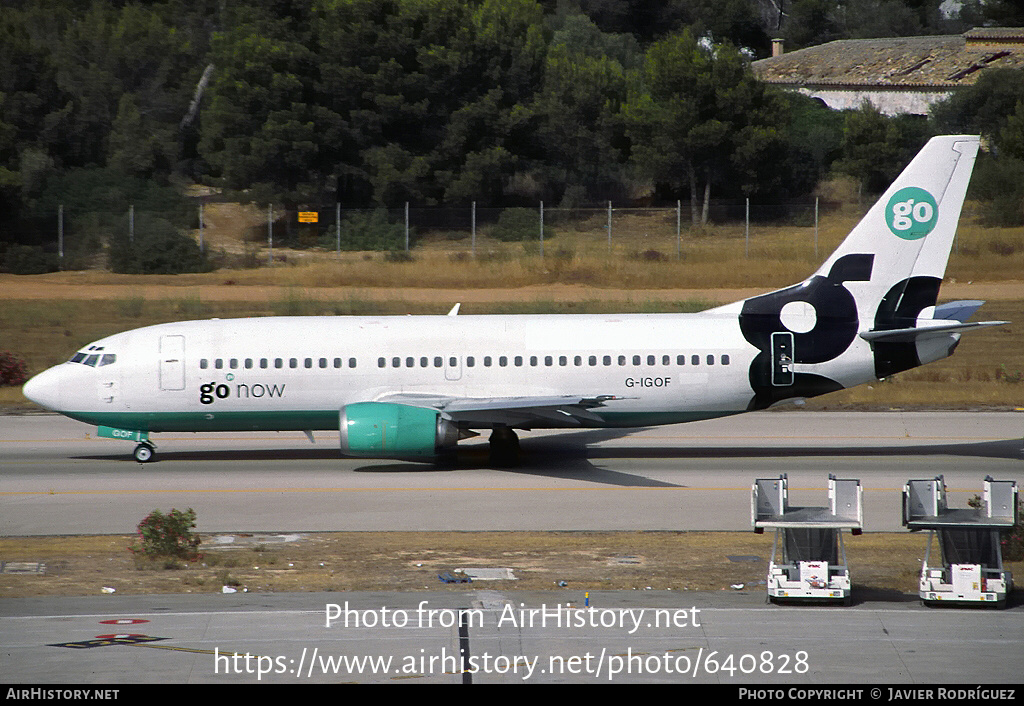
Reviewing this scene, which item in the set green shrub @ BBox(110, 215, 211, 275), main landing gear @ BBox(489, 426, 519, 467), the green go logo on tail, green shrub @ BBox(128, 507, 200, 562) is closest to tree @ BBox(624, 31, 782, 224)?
green shrub @ BBox(110, 215, 211, 275)

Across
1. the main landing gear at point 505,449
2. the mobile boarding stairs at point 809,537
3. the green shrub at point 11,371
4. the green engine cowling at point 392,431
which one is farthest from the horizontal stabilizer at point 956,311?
the green shrub at point 11,371

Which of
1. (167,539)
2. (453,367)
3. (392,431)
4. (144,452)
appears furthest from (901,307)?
(144,452)

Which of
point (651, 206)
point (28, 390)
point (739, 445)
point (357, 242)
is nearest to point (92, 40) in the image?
point (357, 242)

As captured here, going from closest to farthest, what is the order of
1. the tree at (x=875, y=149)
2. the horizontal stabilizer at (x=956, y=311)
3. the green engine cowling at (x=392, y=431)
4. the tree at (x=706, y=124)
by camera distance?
the green engine cowling at (x=392, y=431), the horizontal stabilizer at (x=956, y=311), the tree at (x=706, y=124), the tree at (x=875, y=149)

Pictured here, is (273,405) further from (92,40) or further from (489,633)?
(92,40)

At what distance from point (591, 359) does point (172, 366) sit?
9589 millimetres

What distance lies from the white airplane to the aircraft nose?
3 cm

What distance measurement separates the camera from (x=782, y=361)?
26.5 metres

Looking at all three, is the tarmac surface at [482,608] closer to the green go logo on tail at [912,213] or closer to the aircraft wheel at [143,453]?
the aircraft wheel at [143,453]

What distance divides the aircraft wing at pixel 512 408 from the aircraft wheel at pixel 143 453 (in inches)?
236

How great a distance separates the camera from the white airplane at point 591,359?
2653 cm

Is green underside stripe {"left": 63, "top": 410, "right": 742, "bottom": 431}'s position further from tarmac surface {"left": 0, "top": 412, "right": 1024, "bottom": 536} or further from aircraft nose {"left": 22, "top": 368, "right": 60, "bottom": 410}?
tarmac surface {"left": 0, "top": 412, "right": 1024, "bottom": 536}

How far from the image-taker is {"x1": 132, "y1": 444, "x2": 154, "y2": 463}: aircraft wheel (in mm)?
27719

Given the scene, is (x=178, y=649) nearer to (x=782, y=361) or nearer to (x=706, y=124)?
(x=782, y=361)
